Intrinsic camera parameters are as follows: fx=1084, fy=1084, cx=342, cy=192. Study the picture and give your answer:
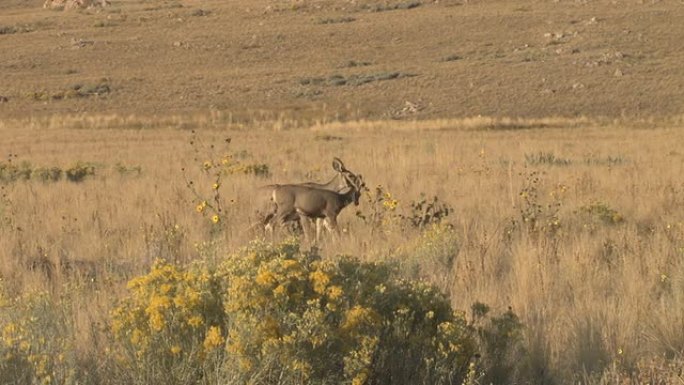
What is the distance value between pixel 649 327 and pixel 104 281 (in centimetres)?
372

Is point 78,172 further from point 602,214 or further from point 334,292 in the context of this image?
point 334,292

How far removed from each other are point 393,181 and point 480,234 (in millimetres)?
5540

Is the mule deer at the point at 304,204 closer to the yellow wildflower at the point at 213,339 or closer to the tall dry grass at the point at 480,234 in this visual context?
the tall dry grass at the point at 480,234

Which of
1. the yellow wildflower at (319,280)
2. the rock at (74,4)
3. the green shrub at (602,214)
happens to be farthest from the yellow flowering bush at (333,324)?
the rock at (74,4)

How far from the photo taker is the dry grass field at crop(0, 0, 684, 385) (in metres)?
5.98

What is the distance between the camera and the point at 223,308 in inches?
200

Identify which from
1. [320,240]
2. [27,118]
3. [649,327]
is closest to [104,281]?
[320,240]

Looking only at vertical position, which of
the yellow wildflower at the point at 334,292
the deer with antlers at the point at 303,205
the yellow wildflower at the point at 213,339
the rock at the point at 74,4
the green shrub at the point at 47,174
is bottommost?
the green shrub at the point at 47,174

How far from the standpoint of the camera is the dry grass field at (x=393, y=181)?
236 inches

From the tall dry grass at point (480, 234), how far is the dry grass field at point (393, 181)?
1.2 inches

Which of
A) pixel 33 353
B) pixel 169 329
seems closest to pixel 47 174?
pixel 33 353

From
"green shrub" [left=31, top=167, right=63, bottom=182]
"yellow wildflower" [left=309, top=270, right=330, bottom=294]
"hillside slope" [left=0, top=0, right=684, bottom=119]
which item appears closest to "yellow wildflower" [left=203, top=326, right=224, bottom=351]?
"yellow wildflower" [left=309, top=270, right=330, bottom=294]

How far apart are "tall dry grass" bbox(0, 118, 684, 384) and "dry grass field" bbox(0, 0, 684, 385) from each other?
0.03 meters

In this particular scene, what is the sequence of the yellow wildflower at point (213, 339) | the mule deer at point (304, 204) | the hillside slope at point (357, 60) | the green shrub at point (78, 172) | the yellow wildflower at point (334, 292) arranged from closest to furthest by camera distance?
the yellow wildflower at point (213, 339) < the yellow wildflower at point (334, 292) < the mule deer at point (304, 204) < the green shrub at point (78, 172) < the hillside slope at point (357, 60)
